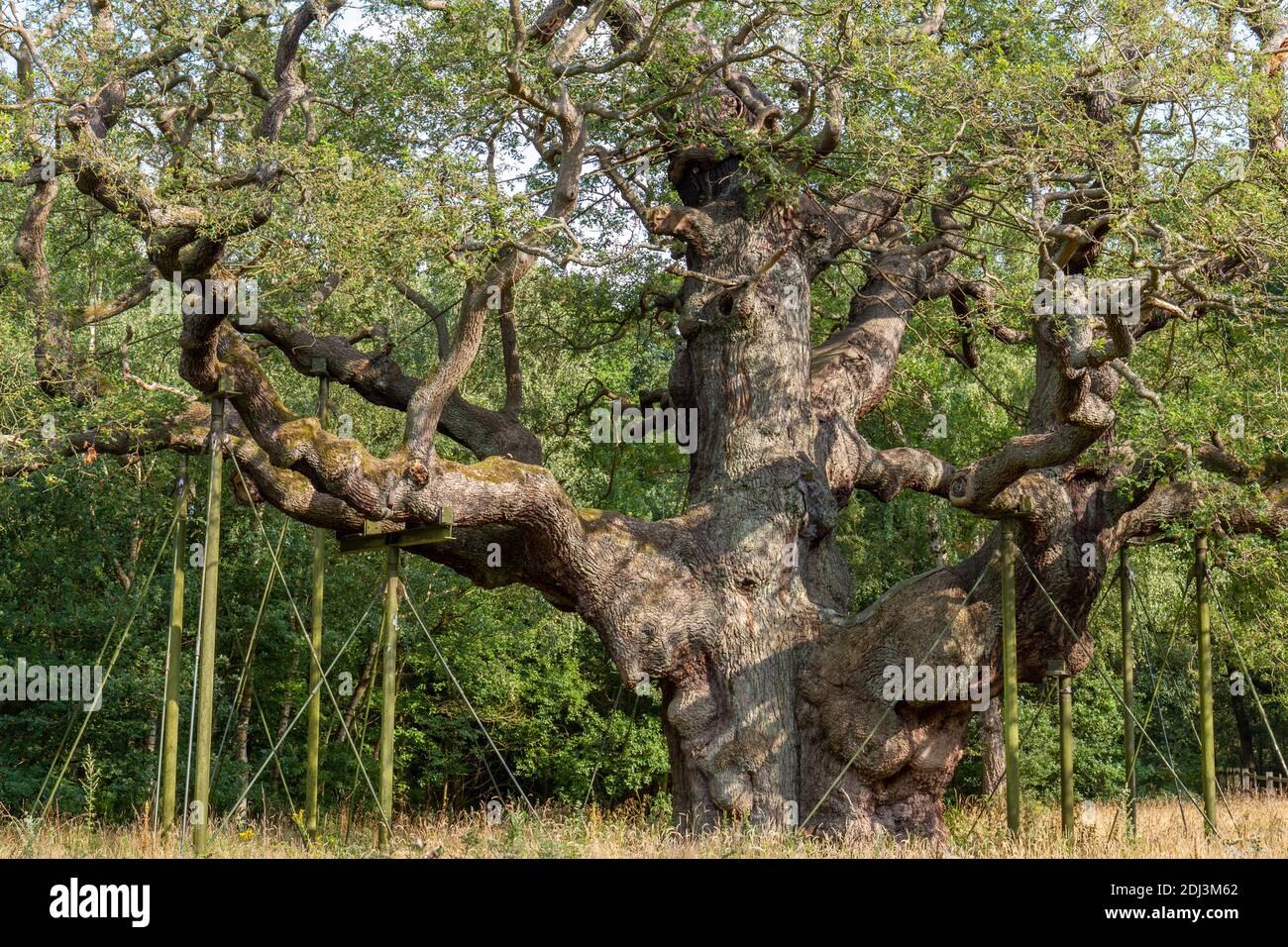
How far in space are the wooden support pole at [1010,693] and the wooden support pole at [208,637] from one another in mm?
6439

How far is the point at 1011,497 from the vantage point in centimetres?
1213

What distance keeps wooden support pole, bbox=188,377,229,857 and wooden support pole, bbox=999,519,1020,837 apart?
21.1 feet

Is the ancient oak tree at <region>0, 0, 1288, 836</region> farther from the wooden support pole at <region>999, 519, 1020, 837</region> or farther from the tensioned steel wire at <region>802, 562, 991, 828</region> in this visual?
the wooden support pole at <region>999, 519, 1020, 837</region>

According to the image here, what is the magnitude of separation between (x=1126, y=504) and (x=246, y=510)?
1359cm

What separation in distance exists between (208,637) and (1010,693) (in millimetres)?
6591

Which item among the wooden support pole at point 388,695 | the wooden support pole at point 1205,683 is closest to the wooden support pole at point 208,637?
the wooden support pole at point 388,695

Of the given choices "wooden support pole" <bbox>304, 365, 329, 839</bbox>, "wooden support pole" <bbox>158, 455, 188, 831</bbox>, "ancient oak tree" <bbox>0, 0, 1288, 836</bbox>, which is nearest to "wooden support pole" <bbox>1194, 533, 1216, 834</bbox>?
"ancient oak tree" <bbox>0, 0, 1288, 836</bbox>

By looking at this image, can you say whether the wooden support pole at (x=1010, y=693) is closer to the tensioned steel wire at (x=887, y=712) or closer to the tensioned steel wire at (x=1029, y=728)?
the tensioned steel wire at (x=887, y=712)

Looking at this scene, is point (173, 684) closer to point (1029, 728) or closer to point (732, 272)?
point (732, 272)

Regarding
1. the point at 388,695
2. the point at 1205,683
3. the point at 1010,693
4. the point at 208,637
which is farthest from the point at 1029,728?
the point at 208,637

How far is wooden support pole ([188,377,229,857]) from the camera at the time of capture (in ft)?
31.8

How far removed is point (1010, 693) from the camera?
11.2 metres

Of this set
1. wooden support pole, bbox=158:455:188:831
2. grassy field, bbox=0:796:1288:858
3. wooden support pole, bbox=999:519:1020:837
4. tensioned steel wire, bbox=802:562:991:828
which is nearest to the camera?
grassy field, bbox=0:796:1288:858
